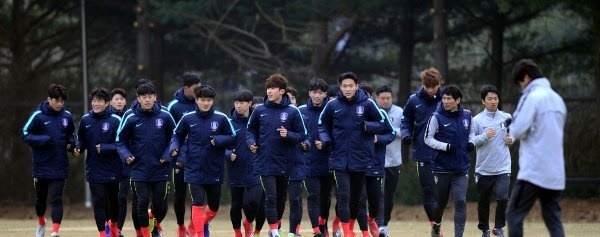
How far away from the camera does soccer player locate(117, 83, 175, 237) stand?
1470 cm

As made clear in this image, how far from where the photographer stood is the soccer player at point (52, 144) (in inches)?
631

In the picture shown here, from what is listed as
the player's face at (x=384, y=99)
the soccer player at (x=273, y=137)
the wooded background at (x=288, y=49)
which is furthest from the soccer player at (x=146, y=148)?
the wooded background at (x=288, y=49)

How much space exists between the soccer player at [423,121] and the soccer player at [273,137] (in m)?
1.69

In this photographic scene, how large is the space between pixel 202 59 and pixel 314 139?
16.0 m

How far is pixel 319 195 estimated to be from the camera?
16.0 metres

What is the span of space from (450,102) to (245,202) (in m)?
2.69

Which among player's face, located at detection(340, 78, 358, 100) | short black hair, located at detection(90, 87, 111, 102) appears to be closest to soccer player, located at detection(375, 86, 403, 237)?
player's face, located at detection(340, 78, 358, 100)

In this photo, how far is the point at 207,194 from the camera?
48.8ft

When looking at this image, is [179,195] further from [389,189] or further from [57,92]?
[389,189]

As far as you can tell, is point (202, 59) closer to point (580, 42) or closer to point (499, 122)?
point (580, 42)

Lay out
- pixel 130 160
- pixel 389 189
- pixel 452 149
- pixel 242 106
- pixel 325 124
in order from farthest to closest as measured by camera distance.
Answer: pixel 389 189, pixel 242 106, pixel 325 124, pixel 452 149, pixel 130 160

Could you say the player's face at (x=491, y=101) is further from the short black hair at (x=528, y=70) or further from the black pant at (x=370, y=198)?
the short black hair at (x=528, y=70)

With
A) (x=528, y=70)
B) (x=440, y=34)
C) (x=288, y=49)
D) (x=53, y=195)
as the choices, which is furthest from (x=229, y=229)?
(x=288, y=49)

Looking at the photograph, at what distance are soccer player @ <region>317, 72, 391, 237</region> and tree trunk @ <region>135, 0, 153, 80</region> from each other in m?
14.7
